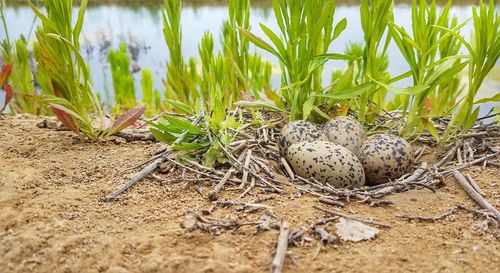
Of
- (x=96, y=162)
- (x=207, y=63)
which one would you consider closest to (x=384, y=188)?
(x=96, y=162)

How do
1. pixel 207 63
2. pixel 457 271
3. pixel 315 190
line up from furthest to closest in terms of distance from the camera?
pixel 207 63
pixel 315 190
pixel 457 271

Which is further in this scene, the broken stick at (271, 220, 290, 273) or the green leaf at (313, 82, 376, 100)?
the green leaf at (313, 82, 376, 100)

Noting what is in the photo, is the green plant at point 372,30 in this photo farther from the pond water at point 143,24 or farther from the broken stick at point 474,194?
the pond water at point 143,24

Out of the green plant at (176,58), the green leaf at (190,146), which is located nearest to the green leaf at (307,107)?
the green leaf at (190,146)

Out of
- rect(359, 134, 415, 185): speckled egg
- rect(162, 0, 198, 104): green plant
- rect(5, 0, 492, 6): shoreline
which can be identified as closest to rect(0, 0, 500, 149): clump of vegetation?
rect(359, 134, 415, 185): speckled egg

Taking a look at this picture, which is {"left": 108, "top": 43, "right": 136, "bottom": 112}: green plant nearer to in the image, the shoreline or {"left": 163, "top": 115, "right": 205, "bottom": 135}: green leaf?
{"left": 163, "top": 115, "right": 205, "bottom": 135}: green leaf

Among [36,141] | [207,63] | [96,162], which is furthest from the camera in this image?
[207,63]

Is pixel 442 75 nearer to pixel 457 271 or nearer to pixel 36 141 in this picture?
pixel 457 271
